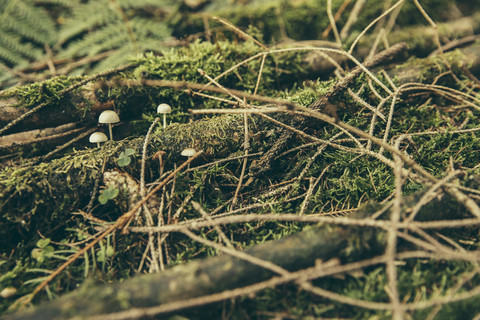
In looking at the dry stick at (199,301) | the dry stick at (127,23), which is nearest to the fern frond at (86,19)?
the dry stick at (127,23)

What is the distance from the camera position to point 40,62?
4.04m

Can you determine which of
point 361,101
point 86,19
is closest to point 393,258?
point 361,101

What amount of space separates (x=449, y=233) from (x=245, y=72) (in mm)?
2499

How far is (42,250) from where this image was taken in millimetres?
2168

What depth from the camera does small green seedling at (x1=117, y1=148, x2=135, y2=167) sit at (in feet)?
8.07

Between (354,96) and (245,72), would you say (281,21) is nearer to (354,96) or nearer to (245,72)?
(245,72)

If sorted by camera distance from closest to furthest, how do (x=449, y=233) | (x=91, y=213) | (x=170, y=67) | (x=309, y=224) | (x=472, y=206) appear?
(x=472, y=206), (x=449, y=233), (x=309, y=224), (x=91, y=213), (x=170, y=67)

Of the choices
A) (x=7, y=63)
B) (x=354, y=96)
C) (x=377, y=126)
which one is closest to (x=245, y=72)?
(x=354, y=96)

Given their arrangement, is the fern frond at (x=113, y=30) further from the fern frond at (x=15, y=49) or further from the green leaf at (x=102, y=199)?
the green leaf at (x=102, y=199)

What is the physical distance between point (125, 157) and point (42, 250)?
3.05 feet

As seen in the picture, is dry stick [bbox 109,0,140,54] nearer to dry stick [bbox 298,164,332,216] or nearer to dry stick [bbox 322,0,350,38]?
dry stick [bbox 322,0,350,38]

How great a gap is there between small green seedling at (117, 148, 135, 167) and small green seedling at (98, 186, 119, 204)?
24 cm

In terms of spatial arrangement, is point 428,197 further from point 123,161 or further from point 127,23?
point 127,23

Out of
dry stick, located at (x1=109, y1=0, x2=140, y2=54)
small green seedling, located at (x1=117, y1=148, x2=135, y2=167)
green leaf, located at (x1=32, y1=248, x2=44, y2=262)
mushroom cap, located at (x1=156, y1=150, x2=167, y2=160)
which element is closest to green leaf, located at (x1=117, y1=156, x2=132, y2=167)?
small green seedling, located at (x1=117, y1=148, x2=135, y2=167)
